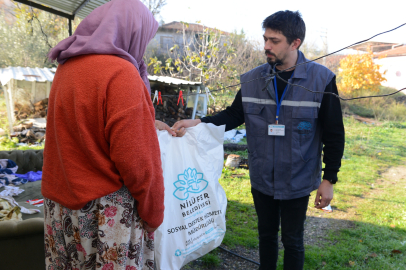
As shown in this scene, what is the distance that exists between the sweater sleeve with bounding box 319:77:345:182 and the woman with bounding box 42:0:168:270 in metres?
1.12

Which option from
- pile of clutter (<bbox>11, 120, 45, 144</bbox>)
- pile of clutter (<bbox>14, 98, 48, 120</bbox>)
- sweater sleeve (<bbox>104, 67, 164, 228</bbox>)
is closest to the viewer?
sweater sleeve (<bbox>104, 67, 164, 228</bbox>)

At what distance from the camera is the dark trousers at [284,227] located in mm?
1804

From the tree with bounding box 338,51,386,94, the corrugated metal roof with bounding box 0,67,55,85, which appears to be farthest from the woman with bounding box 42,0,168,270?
the tree with bounding box 338,51,386,94

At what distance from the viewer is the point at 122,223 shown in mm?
1099

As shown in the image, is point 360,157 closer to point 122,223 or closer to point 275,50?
point 275,50

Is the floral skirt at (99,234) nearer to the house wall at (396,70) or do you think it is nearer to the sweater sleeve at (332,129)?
the sweater sleeve at (332,129)

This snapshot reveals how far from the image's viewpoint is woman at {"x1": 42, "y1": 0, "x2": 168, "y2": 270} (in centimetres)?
102

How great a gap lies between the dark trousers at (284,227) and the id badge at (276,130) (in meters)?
0.43

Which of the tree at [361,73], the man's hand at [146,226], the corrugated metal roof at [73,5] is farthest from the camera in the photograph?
the tree at [361,73]

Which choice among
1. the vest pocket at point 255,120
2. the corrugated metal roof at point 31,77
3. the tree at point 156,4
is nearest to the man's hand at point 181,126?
the vest pocket at point 255,120

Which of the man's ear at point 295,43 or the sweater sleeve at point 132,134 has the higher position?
the man's ear at point 295,43

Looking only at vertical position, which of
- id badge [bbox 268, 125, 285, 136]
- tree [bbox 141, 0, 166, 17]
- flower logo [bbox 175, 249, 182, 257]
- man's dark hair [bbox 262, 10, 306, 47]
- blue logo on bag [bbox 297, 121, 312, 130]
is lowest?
flower logo [bbox 175, 249, 182, 257]

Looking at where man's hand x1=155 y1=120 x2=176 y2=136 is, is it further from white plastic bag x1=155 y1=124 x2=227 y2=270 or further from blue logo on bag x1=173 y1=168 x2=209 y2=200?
blue logo on bag x1=173 y1=168 x2=209 y2=200

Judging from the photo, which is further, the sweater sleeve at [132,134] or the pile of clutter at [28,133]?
the pile of clutter at [28,133]
